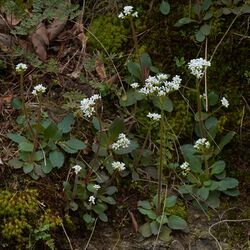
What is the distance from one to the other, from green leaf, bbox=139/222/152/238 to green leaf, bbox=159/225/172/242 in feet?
0.19

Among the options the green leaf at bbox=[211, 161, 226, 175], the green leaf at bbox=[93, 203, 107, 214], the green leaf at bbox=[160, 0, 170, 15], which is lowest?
the green leaf at bbox=[211, 161, 226, 175]

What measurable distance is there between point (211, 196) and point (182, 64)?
80 centimetres

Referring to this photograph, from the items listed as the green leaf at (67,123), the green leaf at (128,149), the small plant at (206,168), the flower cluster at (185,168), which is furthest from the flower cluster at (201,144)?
the green leaf at (67,123)

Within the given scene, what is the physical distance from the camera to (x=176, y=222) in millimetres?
3012

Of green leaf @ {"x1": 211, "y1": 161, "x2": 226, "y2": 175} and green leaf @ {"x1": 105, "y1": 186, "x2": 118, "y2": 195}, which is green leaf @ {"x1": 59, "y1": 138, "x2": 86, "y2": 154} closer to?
green leaf @ {"x1": 105, "y1": 186, "x2": 118, "y2": 195}

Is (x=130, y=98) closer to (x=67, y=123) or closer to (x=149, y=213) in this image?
(x=67, y=123)

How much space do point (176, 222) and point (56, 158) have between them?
26.0 inches

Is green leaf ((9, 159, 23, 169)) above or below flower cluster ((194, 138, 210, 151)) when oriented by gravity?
above

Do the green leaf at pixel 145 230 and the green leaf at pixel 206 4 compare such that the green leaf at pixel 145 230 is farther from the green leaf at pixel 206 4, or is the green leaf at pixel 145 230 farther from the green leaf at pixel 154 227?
the green leaf at pixel 206 4

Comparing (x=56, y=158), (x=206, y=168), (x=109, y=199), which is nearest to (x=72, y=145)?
(x=56, y=158)

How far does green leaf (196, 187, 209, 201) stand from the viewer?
10.2ft

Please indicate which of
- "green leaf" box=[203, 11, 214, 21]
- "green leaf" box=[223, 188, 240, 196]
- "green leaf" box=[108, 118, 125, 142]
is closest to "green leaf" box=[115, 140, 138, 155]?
"green leaf" box=[108, 118, 125, 142]

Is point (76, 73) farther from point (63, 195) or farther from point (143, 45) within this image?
point (63, 195)

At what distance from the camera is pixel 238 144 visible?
337 centimetres
